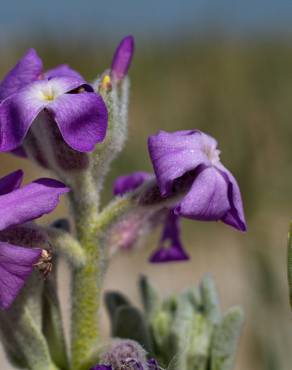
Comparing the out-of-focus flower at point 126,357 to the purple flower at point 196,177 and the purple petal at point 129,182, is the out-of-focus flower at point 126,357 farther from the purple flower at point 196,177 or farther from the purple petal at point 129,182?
the purple petal at point 129,182

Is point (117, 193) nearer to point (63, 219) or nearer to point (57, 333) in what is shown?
point (63, 219)

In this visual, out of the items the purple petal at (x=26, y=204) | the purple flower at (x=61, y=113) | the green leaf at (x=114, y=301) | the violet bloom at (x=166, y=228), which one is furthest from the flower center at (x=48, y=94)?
the green leaf at (x=114, y=301)

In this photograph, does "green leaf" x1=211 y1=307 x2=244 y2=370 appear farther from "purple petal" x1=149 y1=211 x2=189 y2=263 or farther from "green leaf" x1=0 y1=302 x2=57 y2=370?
"green leaf" x1=0 y1=302 x2=57 y2=370

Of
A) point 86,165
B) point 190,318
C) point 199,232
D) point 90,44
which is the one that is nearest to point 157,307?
point 190,318

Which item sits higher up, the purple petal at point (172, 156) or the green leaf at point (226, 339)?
the purple petal at point (172, 156)

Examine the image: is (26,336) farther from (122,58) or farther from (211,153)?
(122,58)
